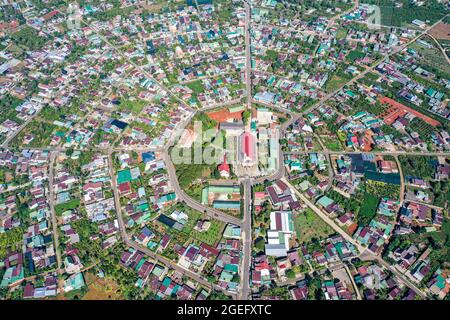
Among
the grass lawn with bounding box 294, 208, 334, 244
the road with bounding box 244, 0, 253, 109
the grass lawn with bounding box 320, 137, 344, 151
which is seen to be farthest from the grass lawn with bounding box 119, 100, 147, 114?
the grass lawn with bounding box 294, 208, 334, 244

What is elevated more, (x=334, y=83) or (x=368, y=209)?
(x=334, y=83)

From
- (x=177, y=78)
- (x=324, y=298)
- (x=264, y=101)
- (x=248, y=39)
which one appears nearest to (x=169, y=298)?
(x=324, y=298)

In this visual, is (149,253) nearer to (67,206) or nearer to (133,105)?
(67,206)

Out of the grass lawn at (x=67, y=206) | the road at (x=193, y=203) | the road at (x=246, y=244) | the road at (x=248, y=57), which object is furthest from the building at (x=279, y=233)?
the grass lawn at (x=67, y=206)

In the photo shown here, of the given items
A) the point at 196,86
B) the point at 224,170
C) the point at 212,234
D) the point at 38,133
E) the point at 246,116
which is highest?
the point at 196,86

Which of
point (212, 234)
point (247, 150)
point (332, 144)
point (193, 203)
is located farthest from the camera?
point (332, 144)

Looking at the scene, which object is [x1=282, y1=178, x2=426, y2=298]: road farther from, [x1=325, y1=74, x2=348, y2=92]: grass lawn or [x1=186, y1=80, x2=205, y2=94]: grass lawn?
[x1=186, y1=80, x2=205, y2=94]: grass lawn

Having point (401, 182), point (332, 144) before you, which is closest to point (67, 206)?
point (332, 144)
